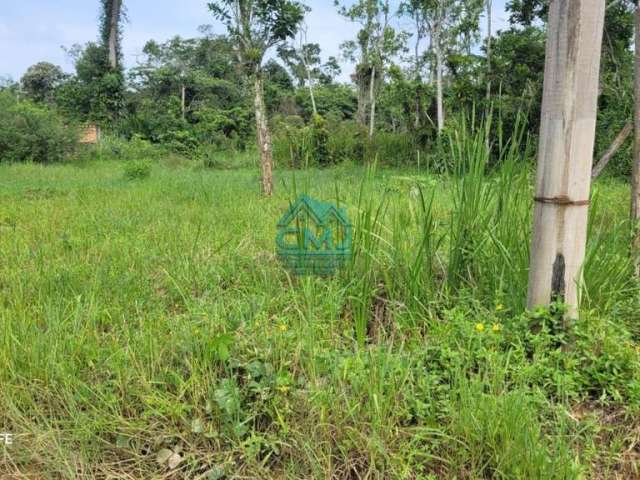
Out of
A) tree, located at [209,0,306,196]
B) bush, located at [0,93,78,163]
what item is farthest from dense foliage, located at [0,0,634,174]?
bush, located at [0,93,78,163]

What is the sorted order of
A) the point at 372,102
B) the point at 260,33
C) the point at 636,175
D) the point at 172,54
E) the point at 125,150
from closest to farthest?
the point at 636,175 < the point at 260,33 < the point at 125,150 < the point at 372,102 < the point at 172,54

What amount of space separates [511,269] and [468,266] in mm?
213

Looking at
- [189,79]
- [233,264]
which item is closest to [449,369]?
[233,264]

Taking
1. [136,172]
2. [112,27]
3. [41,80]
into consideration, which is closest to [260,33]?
[136,172]

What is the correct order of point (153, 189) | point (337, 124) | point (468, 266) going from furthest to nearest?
point (337, 124) < point (153, 189) < point (468, 266)

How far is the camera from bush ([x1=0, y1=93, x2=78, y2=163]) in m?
12.2

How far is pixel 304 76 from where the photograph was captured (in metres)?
24.4

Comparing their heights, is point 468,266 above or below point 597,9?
below

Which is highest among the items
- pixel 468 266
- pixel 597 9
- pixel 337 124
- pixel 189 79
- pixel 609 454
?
pixel 189 79

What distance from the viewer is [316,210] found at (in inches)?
100.0

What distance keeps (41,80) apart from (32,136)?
14439mm

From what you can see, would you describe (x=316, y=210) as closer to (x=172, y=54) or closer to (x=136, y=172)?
(x=136, y=172)

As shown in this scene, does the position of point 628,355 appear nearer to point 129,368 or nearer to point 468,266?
point 468,266

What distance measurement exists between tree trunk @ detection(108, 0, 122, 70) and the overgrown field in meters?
19.8
